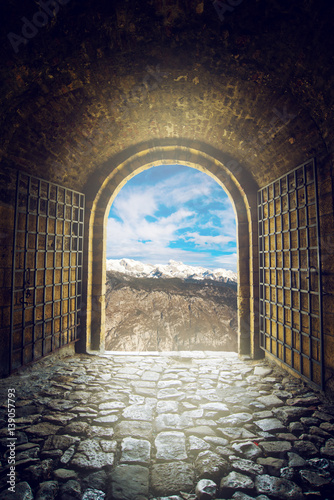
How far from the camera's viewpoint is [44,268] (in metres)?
4.54

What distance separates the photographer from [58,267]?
4.92m

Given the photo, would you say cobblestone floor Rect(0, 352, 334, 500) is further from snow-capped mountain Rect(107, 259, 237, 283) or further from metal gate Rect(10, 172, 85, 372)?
snow-capped mountain Rect(107, 259, 237, 283)

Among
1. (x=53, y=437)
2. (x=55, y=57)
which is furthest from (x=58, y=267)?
(x=55, y=57)

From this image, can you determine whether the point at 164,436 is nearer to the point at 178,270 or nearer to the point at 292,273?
the point at 292,273

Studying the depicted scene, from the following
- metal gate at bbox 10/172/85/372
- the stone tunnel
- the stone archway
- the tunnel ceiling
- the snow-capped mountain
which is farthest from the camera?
the snow-capped mountain

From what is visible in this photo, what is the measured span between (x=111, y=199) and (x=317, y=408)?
565cm

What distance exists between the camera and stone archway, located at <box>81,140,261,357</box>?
17.8ft

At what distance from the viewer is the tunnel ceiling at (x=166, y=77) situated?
8.73 feet

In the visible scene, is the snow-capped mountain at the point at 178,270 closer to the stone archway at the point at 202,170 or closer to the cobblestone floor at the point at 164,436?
the stone archway at the point at 202,170

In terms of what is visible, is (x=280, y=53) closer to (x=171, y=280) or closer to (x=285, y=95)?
(x=285, y=95)

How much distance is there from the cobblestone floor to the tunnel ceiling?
145 inches

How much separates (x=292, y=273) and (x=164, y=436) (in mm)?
3249

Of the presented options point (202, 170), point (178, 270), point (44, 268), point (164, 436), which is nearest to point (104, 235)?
point (44, 268)

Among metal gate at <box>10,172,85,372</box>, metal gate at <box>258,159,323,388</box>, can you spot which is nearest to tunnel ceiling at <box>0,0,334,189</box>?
metal gate at <box>258,159,323,388</box>
